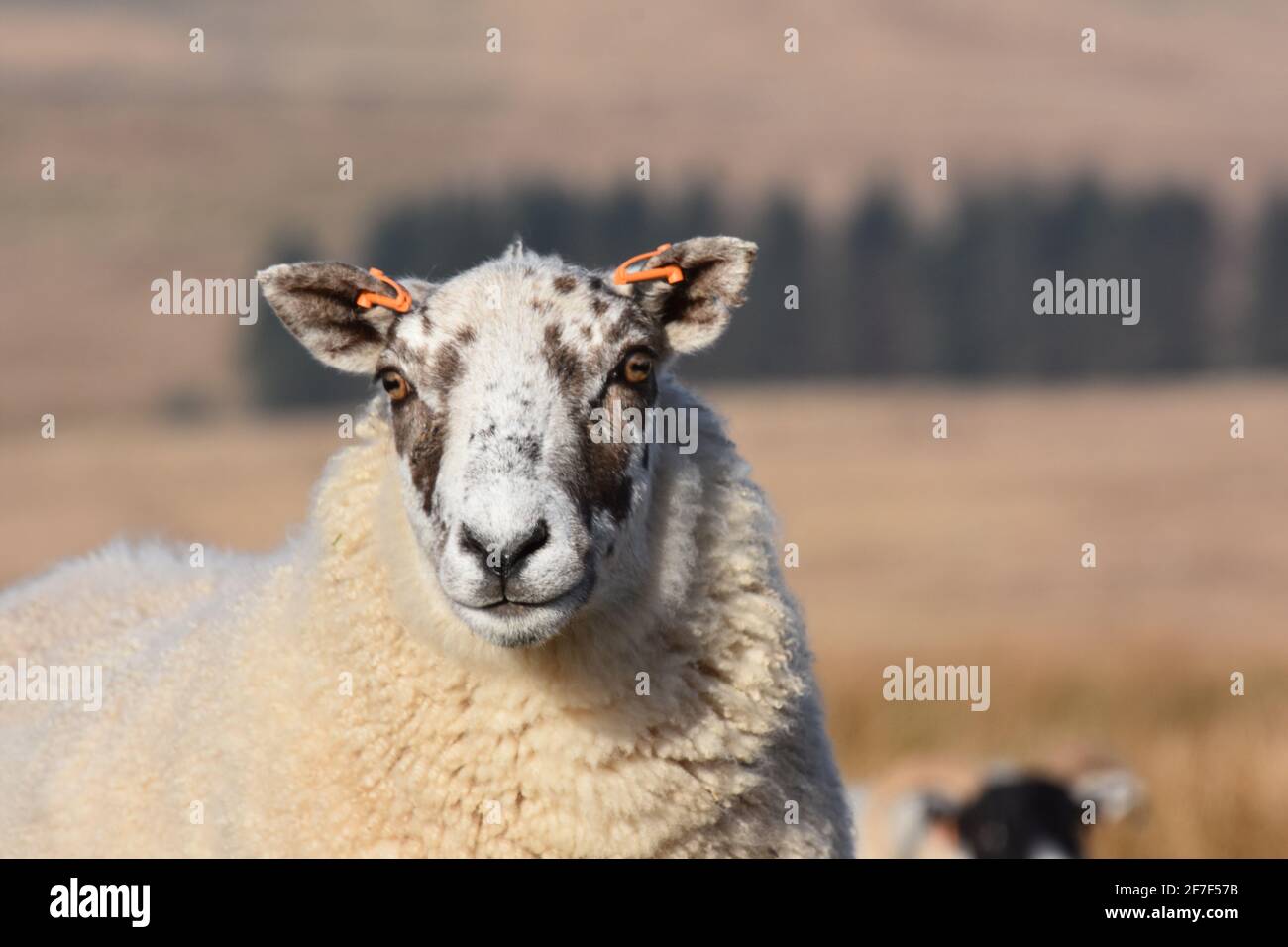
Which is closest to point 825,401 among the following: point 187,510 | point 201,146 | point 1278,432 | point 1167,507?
point 1278,432

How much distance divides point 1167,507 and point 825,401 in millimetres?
22343

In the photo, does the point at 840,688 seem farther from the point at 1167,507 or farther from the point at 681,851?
the point at 1167,507

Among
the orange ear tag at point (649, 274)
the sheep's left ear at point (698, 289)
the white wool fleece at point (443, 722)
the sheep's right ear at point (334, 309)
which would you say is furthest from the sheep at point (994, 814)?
the sheep's right ear at point (334, 309)

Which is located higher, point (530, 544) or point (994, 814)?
point (530, 544)

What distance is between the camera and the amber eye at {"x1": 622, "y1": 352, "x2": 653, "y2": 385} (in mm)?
5230

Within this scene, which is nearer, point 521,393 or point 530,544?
point 530,544

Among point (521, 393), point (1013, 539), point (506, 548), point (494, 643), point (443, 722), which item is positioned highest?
point (521, 393)

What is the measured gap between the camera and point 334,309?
5547 mm

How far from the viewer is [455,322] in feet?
17.0

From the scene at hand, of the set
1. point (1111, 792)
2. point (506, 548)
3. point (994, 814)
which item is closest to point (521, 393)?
point (506, 548)

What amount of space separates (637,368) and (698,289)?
0.45 metres

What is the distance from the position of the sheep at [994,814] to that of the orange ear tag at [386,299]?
6173 mm

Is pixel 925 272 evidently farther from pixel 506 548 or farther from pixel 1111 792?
pixel 506 548

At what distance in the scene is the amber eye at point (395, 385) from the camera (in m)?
5.25
